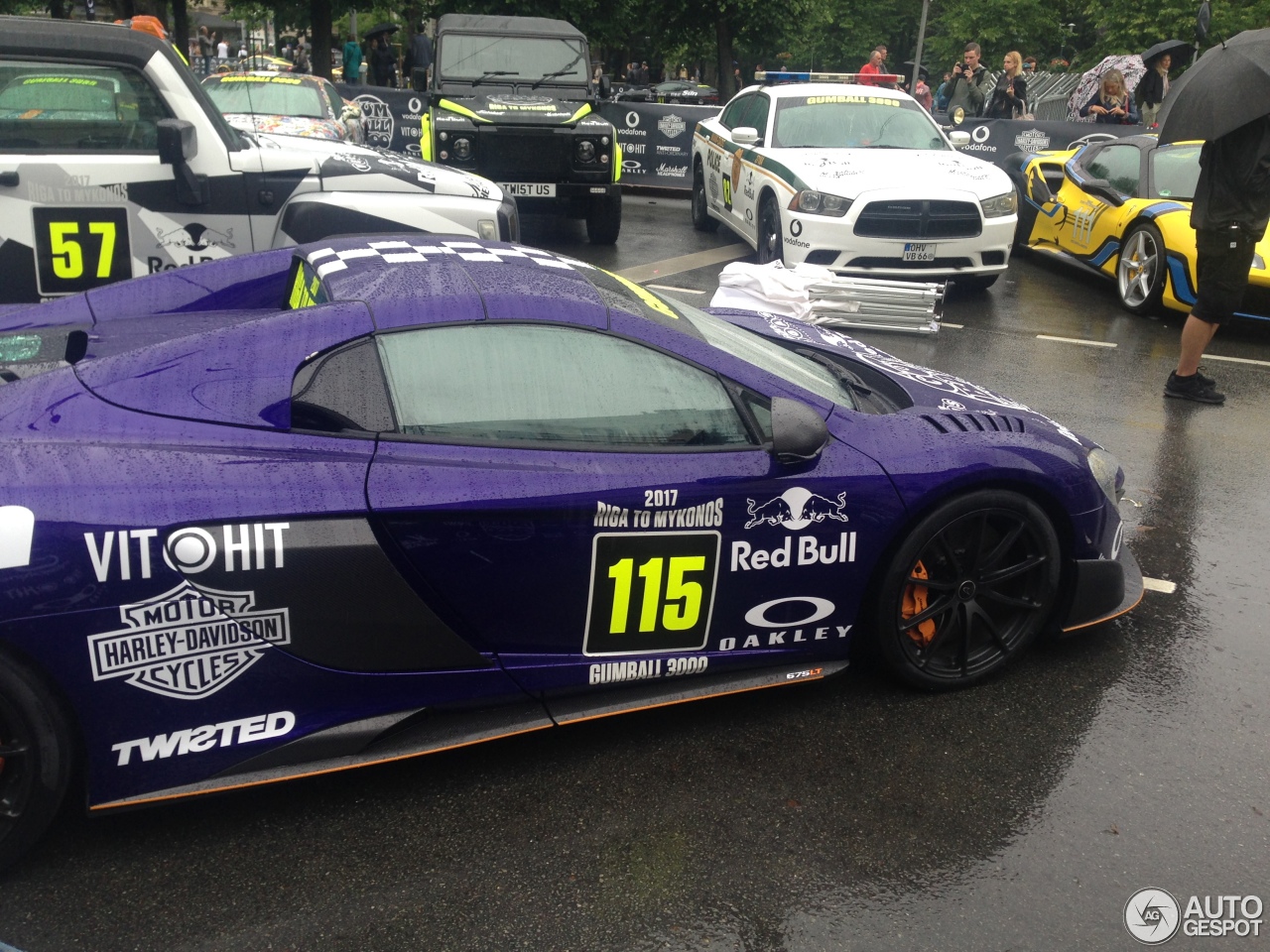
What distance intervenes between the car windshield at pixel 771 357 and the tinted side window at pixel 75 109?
11.3 feet

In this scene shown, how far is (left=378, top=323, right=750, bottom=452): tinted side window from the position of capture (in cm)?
316

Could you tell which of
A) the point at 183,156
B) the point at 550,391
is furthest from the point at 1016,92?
the point at 550,391

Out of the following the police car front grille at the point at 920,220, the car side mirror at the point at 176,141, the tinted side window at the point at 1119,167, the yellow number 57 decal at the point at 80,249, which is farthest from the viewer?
the tinted side window at the point at 1119,167

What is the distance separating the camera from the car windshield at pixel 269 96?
1326 cm

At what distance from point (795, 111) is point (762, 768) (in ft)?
27.4

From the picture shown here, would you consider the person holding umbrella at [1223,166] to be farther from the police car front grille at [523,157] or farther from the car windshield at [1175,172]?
the police car front grille at [523,157]

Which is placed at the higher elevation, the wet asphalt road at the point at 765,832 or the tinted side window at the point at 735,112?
the tinted side window at the point at 735,112

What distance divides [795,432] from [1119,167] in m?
8.24

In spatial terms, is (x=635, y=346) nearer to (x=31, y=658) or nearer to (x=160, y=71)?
(x=31, y=658)

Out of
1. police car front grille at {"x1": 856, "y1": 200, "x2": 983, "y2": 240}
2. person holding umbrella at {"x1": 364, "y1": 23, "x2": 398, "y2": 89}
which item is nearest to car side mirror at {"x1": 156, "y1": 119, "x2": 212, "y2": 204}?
police car front grille at {"x1": 856, "y1": 200, "x2": 983, "y2": 240}

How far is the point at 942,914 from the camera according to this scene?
9.44ft

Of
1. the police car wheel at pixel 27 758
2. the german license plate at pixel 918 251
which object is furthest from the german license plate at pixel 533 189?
the police car wheel at pixel 27 758

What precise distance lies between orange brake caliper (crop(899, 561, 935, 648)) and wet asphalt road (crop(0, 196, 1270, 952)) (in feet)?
0.70

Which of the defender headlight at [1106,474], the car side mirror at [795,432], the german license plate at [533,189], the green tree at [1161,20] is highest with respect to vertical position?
the green tree at [1161,20]
